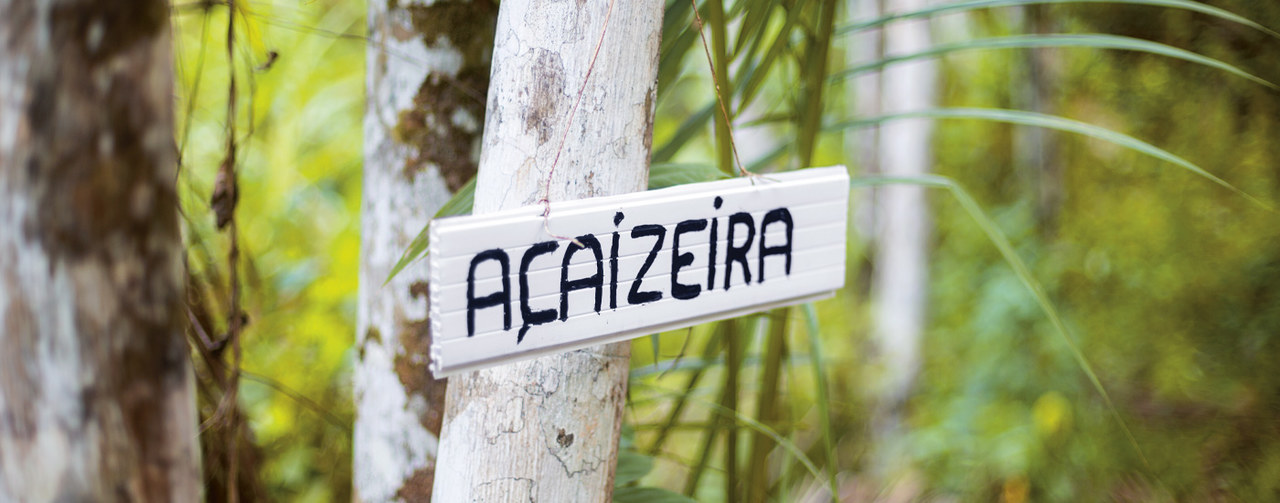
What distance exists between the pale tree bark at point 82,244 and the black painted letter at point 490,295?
14 centimetres

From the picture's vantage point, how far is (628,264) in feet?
1.41

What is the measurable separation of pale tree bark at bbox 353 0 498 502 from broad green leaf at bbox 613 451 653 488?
14cm

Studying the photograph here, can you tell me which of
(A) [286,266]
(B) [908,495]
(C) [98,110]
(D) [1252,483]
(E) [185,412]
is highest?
(C) [98,110]

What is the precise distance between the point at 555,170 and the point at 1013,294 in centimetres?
182

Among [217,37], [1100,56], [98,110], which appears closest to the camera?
[98,110]

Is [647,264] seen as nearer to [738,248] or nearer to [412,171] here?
[738,248]

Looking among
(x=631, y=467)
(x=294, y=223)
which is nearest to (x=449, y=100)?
(x=631, y=467)

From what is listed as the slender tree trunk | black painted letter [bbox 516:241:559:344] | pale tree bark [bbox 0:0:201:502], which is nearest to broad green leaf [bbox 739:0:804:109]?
black painted letter [bbox 516:241:559:344]

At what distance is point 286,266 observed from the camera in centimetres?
162

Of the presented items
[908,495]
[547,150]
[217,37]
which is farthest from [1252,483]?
[217,37]

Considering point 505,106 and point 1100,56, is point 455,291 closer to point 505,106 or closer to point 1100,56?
point 505,106

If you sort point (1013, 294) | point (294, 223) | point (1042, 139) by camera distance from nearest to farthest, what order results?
point (294, 223), point (1013, 294), point (1042, 139)

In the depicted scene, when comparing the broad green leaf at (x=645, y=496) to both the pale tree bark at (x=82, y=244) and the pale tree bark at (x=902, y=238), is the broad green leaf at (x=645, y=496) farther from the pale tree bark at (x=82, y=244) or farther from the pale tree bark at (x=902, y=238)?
the pale tree bark at (x=902, y=238)

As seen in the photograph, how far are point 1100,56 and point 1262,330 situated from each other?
694mm
